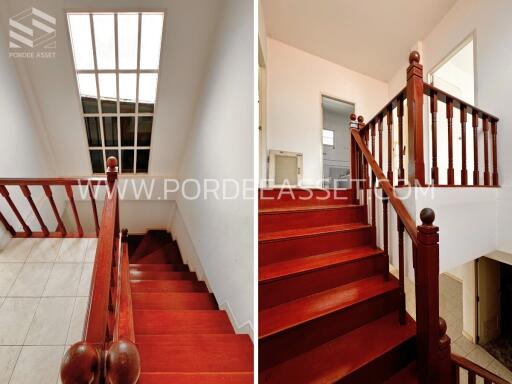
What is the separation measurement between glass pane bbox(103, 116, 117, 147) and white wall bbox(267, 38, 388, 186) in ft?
6.38

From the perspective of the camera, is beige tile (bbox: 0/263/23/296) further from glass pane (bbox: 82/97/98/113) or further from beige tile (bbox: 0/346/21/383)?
glass pane (bbox: 82/97/98/113)

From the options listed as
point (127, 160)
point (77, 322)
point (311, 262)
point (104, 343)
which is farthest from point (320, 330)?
point (127, 160)

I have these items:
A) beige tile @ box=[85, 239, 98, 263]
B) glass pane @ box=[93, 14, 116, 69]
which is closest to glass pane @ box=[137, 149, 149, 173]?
glass pane @ box=[93, 14, 116, 69]

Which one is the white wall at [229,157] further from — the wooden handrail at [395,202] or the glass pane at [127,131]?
the glass pane at [127,131]

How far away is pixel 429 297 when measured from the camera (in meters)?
1.32

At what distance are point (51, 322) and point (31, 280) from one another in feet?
1.63

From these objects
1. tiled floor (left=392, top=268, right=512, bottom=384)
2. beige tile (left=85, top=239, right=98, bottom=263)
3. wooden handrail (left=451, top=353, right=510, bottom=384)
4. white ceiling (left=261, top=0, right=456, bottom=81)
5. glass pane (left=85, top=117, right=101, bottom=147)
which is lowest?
tiled floor (left=392, top=268, right=512, bottom=384)

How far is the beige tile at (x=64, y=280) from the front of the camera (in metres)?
1.92

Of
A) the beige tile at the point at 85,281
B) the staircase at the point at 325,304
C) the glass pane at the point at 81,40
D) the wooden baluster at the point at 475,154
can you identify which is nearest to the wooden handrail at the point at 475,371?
the staircase at the point at 325,304

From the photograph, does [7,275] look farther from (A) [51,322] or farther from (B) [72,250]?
(A) [51,322]

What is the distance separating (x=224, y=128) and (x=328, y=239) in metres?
1.04

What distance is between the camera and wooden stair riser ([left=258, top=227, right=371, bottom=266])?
158 cm

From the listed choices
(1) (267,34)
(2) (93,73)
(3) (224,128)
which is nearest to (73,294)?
(3) (224,128)

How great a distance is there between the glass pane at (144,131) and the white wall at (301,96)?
151cm
